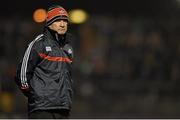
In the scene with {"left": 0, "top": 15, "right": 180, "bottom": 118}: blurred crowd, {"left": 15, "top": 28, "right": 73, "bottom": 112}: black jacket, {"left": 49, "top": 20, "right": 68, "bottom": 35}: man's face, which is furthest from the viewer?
{"left": 0, "top": 15, "right": 180, "bottom": 118}: blurred crowd

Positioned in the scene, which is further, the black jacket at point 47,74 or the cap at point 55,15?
the cap at point 55,15

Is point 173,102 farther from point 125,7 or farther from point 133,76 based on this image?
point 125,7

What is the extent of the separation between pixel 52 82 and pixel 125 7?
9.51 meters

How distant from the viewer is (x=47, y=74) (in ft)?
21.7

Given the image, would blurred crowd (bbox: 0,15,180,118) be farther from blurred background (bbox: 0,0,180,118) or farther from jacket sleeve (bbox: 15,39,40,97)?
jacket sleeve (bbox: 15,39,40,97)

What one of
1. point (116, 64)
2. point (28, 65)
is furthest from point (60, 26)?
point (116, 64)

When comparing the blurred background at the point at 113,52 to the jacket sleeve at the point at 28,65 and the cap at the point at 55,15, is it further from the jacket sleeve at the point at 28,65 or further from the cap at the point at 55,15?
the jacket sleeve at the point at 28,65

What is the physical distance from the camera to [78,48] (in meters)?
15.9

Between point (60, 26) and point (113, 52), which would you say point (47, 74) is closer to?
point (60, 26)

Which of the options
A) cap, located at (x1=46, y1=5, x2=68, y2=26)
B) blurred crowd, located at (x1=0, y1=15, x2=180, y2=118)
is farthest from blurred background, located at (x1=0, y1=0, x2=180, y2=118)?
cap, located at (x1=46, y1=5, x2=68, y2=26)

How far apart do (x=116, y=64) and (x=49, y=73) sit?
9.35 metres

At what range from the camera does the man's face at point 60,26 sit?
6742mm

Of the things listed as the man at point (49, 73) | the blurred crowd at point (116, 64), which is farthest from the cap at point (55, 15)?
the blurred crowd at point (116, 64)

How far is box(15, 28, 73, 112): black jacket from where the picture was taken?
657cm
